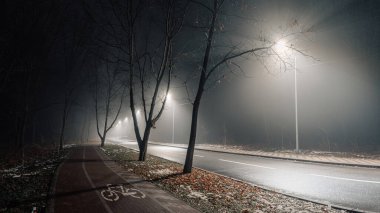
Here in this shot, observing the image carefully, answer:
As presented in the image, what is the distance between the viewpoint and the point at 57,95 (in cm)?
5459

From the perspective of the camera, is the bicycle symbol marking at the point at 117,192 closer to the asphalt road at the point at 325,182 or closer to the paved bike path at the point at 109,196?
the paved bike path at the point at 109,196

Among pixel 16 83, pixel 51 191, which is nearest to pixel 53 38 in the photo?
pixel 16 83

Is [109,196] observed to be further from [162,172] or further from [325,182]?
[325,182]

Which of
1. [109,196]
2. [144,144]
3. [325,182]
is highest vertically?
[144,144]

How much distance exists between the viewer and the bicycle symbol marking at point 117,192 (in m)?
9.02

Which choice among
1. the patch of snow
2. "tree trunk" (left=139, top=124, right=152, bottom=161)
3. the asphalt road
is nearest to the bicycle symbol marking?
the patch of snow

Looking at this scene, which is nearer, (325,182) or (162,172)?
(325,182)

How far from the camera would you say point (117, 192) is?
9.66 metres

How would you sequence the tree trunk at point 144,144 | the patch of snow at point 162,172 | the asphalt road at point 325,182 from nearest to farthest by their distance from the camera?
the asphalt road at point 325,182 < the patch of snow at point 162,172 < the tree trunk at point 144,144

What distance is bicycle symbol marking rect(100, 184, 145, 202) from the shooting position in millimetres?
9018

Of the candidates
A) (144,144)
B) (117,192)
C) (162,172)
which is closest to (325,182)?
(162,172)

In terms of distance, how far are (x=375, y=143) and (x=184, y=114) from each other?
42.9 meters

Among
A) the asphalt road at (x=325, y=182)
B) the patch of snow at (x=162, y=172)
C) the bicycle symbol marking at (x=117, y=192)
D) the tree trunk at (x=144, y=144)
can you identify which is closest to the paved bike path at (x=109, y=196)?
the bicycle symbol marking at (x=117, y=192)

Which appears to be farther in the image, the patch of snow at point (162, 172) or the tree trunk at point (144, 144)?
the tree trunk at point (144, 144)
